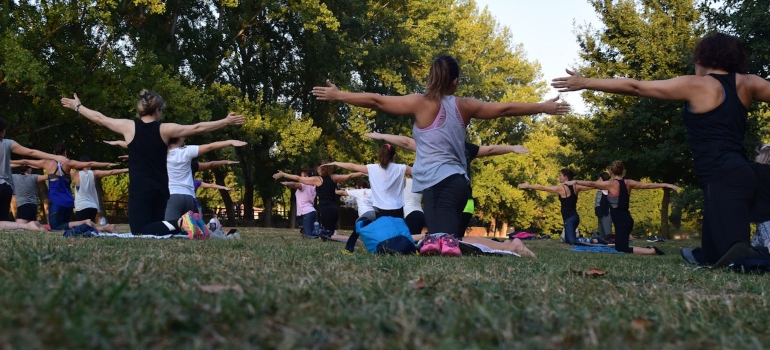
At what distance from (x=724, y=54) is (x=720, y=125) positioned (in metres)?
0.66

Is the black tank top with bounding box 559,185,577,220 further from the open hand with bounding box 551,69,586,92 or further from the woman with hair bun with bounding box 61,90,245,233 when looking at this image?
the open hand with bounding box 551,69,586,92

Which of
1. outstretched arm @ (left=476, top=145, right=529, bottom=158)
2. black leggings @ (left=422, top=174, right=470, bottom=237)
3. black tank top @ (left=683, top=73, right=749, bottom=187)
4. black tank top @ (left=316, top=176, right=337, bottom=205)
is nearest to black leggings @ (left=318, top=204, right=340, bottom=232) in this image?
black tank top @ (left=316, top=176, right=337, bottom=205)

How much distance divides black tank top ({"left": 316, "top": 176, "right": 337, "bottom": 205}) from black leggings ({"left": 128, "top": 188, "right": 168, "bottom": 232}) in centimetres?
746

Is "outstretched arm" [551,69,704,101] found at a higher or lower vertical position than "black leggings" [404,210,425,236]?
higher

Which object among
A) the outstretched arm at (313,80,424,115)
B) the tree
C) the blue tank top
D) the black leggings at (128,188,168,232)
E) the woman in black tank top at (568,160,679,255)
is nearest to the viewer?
the outstretched arm at (313,80,424,115)

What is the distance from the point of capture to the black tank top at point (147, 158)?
440 inches

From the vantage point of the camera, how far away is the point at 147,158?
11250 mm

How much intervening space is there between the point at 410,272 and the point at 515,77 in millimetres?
53389

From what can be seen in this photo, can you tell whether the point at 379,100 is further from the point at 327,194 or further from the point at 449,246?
the point at 327,194

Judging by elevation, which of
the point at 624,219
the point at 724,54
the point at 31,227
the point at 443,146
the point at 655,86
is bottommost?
the point at 31,227

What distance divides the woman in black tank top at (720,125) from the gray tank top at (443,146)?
1.60 m

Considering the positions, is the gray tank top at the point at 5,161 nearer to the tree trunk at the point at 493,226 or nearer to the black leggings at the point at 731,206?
the black leggings at the point at 731,206

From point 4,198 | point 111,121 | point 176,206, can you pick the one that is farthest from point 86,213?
point 111,121

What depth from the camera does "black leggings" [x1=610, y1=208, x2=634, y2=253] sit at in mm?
15945
